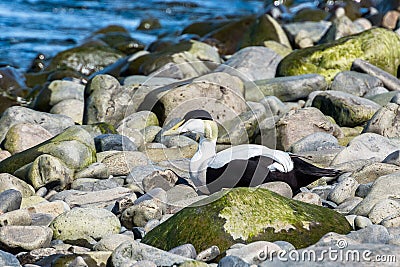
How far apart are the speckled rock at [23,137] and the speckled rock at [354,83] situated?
3168mm

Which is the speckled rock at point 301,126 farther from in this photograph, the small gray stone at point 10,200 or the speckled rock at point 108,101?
the small gray stone at point 10,200

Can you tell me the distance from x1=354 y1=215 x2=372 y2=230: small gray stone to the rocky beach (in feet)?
0.04

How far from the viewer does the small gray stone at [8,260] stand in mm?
3868

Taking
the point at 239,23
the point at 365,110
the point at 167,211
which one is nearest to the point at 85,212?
the point at 167,211

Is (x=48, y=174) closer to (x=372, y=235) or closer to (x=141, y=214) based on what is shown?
(x=141, y=214)

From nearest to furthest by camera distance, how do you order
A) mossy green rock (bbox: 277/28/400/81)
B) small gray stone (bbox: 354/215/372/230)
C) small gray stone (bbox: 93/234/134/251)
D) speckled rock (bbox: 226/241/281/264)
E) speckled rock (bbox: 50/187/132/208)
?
1. speckled rock (bbox: 226/241/281/264)
2. small gray stone (bbox: 93/234/134/251)
3. small gray stone (bbox: 354/215/372/230)
4. speckled rock (bbox: 50/187/132/208)
5. mossy green rock (bbox: 277/28/400/81)

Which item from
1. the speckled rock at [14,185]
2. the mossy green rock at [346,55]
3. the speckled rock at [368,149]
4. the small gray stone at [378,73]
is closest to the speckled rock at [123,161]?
the speckled rock at [14,185]

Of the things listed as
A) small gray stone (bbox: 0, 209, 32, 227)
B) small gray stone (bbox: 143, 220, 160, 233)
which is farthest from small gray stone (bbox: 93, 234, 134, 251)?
small gray stone (bbox: 0, 209, 32, 227)

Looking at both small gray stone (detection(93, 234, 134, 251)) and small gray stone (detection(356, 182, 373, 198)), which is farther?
small gray stone (detection(356, 182, 373, 198))

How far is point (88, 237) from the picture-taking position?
4.41 metres

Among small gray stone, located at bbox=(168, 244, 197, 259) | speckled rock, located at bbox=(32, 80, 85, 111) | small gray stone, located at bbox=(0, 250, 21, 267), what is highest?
small gray stone, located at bbox=(168, 244, 197, 259)

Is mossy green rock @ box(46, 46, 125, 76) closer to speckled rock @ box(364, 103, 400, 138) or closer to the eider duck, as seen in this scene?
speckled rock @ box(364, 103, 400, 138)

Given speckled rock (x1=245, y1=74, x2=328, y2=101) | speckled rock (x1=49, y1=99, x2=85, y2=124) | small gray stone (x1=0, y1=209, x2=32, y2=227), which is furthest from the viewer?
speckled rock (x1=49, y1=99, x2=85, y2=124)

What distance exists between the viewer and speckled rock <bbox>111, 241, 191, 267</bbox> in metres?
3.70
